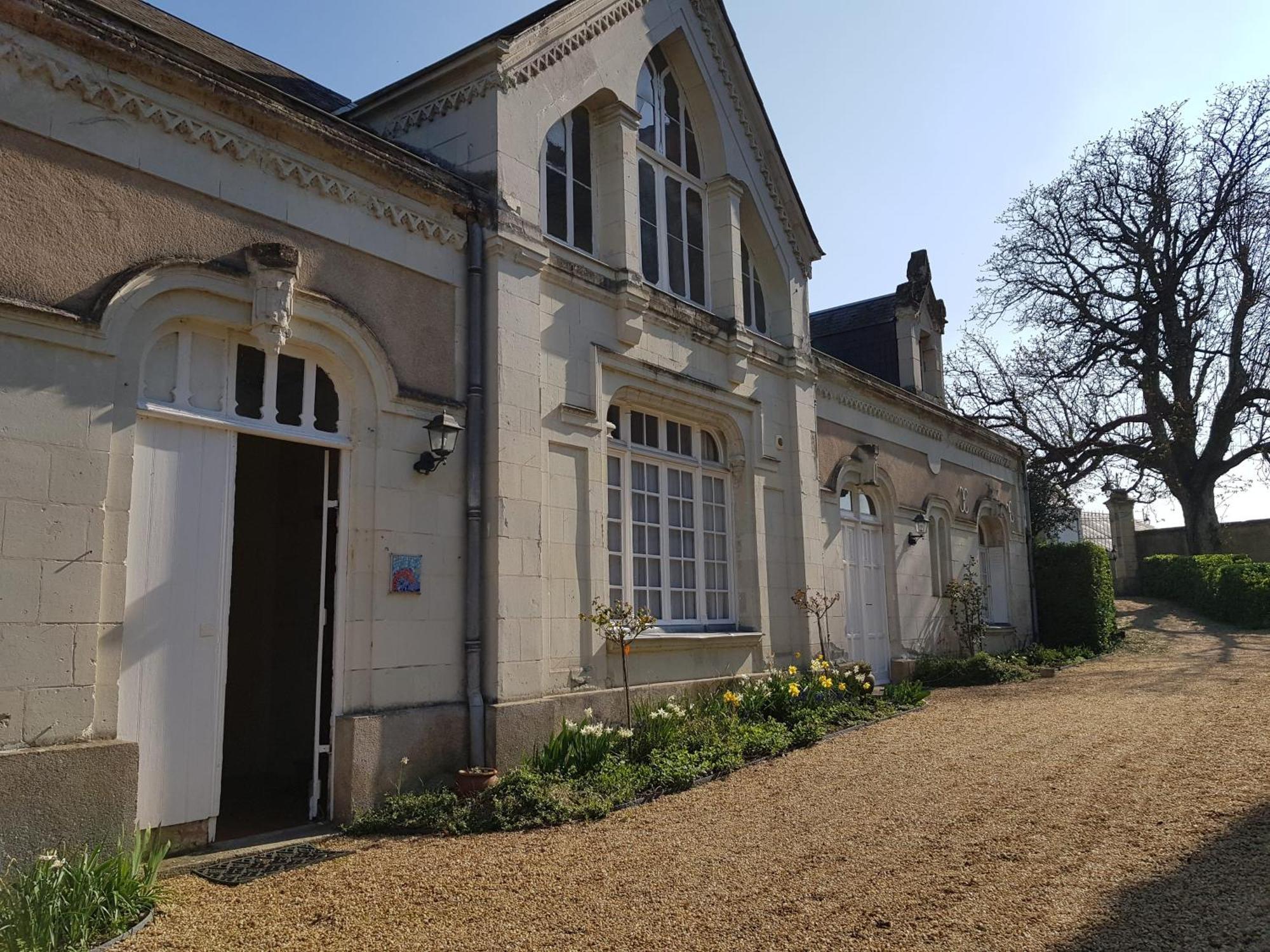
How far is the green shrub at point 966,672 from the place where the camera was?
13562 millimetres

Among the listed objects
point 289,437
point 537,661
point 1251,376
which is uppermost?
point 1251,376

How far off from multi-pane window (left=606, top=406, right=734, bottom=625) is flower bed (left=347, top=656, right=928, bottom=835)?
1.00m

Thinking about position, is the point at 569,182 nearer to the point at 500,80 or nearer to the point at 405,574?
the point at 500,80

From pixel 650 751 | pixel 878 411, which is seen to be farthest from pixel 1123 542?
pixel 650 751

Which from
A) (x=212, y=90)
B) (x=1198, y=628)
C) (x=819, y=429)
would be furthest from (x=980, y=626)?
(x=212, y=90)

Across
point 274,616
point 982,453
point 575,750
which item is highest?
point 982,453

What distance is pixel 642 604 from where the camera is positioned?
9250 mm

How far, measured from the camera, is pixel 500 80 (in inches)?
314

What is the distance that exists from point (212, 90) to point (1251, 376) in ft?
81.2

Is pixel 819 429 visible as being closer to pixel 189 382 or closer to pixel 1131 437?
pixel 189 382

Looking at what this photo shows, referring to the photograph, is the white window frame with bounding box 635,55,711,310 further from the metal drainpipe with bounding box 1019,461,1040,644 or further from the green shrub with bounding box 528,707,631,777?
the metal drainpipe with bounding box 1019,461,1040,644

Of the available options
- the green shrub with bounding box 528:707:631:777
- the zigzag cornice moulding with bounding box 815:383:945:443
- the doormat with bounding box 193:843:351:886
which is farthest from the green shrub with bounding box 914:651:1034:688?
the doormat with bounding box 193:843:351:886

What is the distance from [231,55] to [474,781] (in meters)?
6.46

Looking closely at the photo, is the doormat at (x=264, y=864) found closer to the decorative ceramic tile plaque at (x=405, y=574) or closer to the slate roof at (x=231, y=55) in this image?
the decorative ceramic tile plaque at (x=405, y=574)
